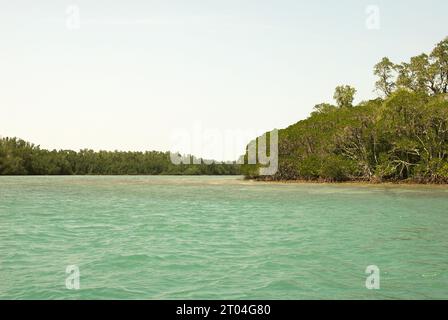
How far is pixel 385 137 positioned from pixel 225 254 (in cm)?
4613

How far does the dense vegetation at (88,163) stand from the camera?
117 metres

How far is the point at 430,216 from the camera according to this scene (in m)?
22.4

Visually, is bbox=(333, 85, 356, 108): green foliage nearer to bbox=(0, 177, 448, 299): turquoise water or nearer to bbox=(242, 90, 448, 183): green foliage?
bbox=(242, 90, 448, 183): green foliage

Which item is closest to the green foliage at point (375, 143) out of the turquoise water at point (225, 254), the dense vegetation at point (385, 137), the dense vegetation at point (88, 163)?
the dense vegetation at point (385, 137)

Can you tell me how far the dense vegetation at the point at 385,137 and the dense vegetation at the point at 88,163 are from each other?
237 feet

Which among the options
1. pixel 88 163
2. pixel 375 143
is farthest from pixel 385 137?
pixel 88 163

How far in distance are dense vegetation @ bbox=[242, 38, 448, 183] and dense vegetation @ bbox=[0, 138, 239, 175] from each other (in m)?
72.1

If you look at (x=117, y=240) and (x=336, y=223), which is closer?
(x=117, y=240)

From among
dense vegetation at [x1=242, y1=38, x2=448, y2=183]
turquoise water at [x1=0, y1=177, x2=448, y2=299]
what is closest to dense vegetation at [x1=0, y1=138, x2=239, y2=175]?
dense vegetation at [x1=242, y1=38, x2=448, y2=183]

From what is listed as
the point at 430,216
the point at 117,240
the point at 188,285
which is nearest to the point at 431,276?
the point at 188,285

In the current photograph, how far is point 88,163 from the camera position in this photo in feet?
457

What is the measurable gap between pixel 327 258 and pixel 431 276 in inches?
108
